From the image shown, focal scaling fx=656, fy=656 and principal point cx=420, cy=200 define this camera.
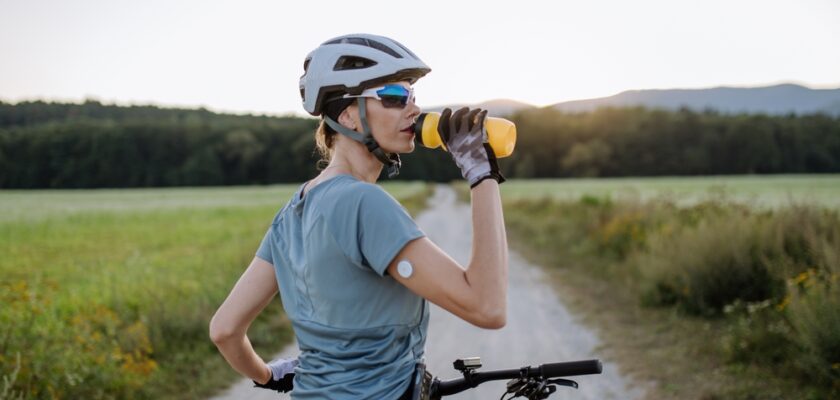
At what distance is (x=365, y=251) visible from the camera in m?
1.53

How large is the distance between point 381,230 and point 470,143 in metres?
0.34

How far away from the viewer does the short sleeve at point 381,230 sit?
1500mm

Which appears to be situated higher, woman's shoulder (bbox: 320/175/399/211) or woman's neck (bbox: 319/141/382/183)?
woman's neck (bbox: 319/141/382/183)

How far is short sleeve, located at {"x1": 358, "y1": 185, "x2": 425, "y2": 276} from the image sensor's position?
1500 mm

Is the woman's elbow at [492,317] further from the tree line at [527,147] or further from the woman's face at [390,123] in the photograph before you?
the tree line at [527,147]

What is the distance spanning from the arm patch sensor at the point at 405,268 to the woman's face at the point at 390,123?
42 cm

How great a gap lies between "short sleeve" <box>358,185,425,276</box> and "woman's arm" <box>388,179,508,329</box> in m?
0.03

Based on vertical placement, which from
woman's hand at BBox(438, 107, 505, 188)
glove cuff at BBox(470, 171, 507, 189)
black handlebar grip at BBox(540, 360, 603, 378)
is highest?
woman's hand at BBox(438, 107, 505, 188)

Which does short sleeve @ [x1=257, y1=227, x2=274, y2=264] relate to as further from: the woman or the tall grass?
the tall grass

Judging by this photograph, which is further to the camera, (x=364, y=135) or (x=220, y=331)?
(x=220, y=331)

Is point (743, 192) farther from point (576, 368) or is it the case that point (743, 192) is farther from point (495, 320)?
point (495, 320)

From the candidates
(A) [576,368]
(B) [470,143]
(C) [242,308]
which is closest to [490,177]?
(B) [470,143]

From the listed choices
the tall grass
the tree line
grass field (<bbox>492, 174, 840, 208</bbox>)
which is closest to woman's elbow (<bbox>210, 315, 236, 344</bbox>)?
the tall grass

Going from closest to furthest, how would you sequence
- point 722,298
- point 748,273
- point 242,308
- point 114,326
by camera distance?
point 242,308 < point 114,326 < point 748,273 < point 722,298
